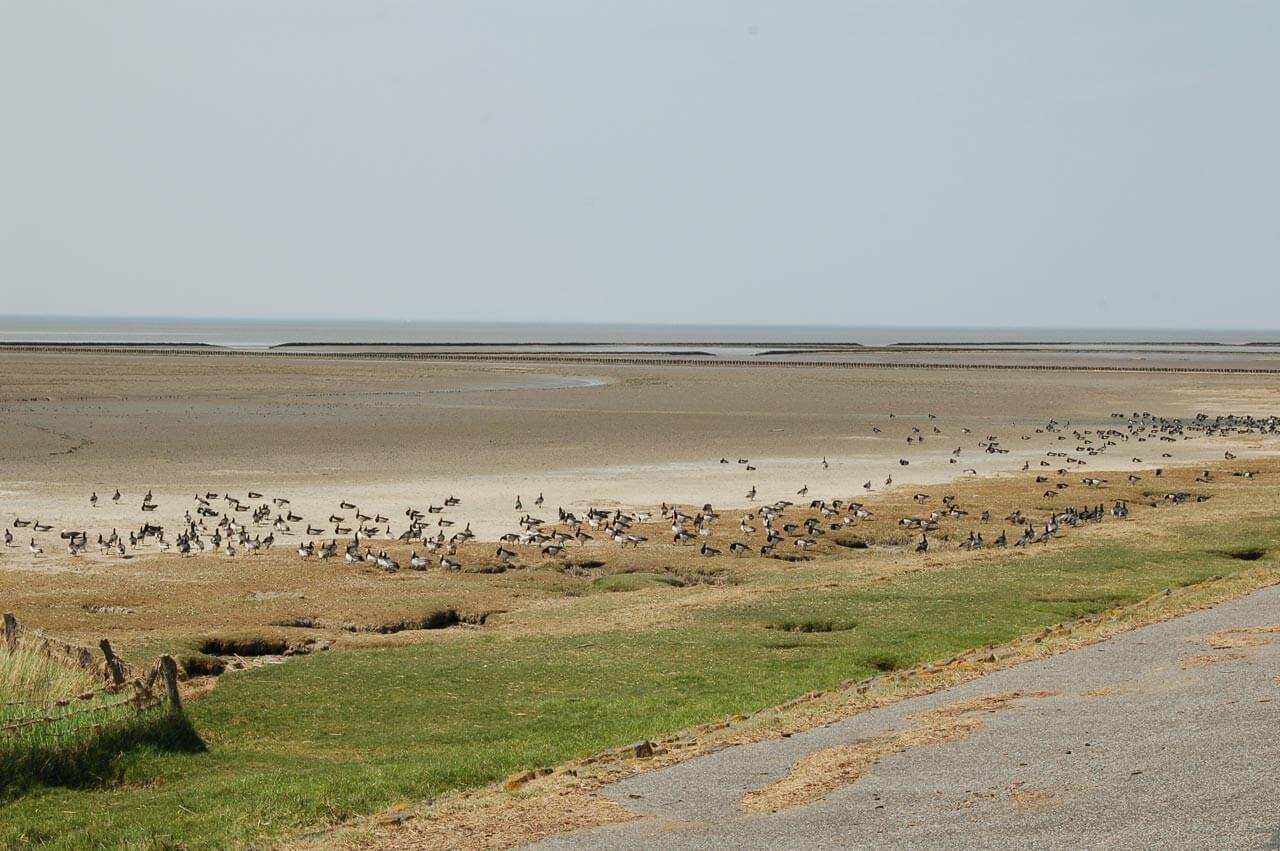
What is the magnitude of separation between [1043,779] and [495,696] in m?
8.39

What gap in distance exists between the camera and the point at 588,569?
30062 millimetres

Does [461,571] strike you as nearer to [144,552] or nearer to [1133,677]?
[144,552]

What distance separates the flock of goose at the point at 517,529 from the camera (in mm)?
31078

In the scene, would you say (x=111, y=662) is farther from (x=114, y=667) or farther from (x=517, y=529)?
(x=517, y=529)

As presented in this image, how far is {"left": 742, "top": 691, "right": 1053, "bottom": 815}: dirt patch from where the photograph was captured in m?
12.2

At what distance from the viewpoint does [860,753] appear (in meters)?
13.5

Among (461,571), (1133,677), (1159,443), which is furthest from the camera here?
(1159,443)

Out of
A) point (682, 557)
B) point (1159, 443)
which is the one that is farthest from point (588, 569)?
point (1159, 443)

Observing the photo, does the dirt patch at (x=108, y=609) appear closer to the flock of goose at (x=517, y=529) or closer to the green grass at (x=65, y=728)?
the flock of goose at (x=517, y=529)

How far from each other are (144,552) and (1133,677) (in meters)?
22.8

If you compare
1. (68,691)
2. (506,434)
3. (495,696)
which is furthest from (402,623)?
(506,434)

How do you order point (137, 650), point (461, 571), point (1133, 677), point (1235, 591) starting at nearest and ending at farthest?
point (1133, 677), point (137, 650), point (1235, 591), point (461, 571)

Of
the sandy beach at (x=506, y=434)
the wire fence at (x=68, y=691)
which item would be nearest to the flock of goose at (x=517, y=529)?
the sandy beach at (x=506, y=434)

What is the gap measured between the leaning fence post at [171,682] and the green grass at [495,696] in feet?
2.04
